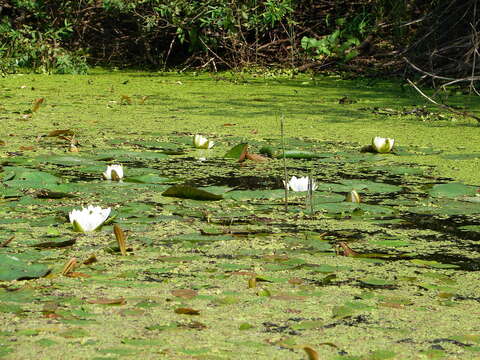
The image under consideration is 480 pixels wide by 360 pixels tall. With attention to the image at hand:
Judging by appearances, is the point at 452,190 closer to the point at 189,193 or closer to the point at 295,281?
the point at 189,193

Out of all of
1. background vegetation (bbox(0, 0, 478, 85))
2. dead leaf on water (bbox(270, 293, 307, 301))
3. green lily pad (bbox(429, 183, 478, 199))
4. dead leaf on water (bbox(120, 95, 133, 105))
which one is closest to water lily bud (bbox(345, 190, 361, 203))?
green lily pad (bbox(429, 183, 478, 199))

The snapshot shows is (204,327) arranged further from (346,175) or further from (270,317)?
(346,175)

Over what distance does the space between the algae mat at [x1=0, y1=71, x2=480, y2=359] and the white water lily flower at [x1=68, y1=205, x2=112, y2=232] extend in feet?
0.08

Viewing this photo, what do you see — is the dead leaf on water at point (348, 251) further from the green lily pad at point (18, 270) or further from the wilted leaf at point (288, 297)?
the green lily pad at point (18, 270)

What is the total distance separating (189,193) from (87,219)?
1.38 ft

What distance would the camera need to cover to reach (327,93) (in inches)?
211

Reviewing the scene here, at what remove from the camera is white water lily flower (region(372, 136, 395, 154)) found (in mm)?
2977

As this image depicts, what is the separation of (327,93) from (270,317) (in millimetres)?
4116

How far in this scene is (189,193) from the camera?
86.4 inches

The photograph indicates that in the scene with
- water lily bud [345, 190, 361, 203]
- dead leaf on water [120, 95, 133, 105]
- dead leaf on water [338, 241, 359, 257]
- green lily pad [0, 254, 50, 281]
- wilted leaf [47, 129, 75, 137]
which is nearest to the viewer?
green lily pad [0, 254, 50, 281]

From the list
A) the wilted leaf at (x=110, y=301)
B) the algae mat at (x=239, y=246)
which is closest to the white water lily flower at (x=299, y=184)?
the algae mat at (x=239, y=246)

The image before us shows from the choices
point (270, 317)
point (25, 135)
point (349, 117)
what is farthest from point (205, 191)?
point (349, 117)

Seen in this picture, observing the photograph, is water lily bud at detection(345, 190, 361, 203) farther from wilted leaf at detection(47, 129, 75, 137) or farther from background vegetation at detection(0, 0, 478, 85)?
background vegetation at detection(0, 0, 478, 85)

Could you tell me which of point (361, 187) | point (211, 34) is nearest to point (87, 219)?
point (361, 187)
